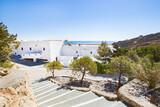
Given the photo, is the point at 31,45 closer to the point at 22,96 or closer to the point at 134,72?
the point at 134,72

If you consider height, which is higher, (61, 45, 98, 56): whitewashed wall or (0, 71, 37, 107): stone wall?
(0, 71, 37, 107): stone wall

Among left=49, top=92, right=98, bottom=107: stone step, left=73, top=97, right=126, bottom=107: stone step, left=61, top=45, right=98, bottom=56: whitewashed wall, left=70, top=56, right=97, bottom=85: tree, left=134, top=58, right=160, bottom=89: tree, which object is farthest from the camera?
left=61, top=45, right=98, bottom=56: whitewashed wall

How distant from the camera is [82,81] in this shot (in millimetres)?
21359

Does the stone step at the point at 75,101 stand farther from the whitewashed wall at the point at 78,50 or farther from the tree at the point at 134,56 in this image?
the whitewashed wall at the point at 78,50

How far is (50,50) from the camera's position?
40312 mm

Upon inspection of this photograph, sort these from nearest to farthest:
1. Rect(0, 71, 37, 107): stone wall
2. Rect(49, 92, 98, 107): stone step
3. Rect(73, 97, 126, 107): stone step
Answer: Rect(0, 71, 37, 107): stone wall, Rect(73, 97, 126, 107): stone step, Rect(49, 92, 98, 107): stone step

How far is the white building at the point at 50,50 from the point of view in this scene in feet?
133

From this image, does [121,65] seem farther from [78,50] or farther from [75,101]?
[78,50]

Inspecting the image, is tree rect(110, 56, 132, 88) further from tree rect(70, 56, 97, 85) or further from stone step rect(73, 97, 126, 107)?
stone step rect(73, 97, 126, 107)

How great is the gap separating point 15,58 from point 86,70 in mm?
25051

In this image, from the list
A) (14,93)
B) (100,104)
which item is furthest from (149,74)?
(14,93)

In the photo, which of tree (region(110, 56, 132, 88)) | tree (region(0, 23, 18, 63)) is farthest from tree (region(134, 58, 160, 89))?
tree (region(0, 23, 18, 63))

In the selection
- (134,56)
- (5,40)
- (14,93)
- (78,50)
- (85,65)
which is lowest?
(85,65)

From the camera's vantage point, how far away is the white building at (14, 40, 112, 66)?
40500mm
